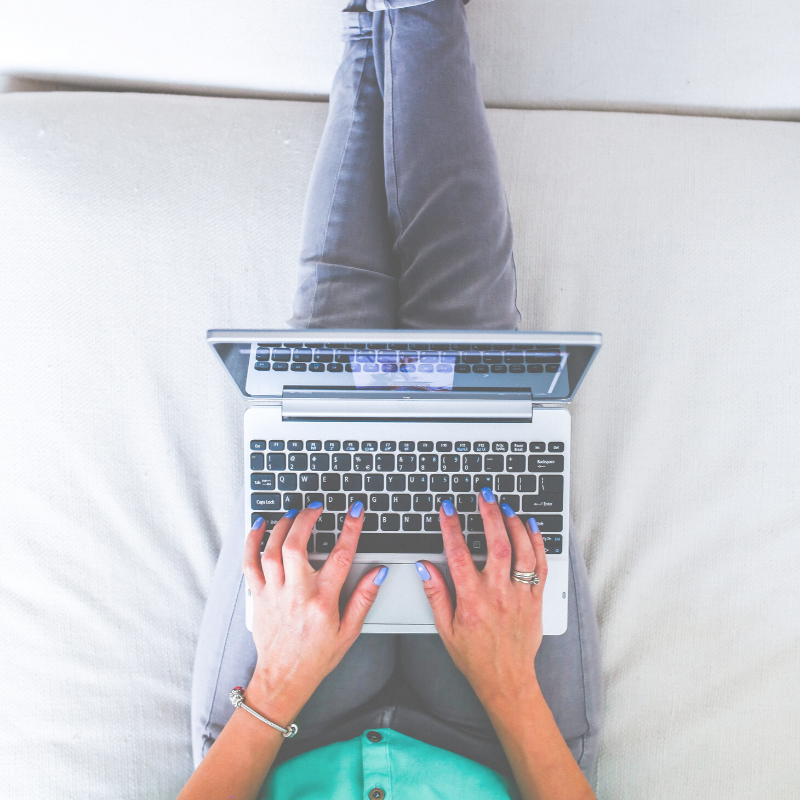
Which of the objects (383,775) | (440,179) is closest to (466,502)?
(383,775)

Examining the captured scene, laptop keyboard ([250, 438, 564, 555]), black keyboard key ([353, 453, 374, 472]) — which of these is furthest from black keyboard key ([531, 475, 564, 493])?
black keyboard key ([353, 453, 374, 472])

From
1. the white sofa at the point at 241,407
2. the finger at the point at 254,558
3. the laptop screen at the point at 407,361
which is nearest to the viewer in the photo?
the laptop screen at the point at 407,361

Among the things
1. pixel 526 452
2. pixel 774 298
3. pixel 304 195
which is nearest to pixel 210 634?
pixel 526 452

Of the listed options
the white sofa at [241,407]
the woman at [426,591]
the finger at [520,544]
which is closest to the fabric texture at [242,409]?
the white sofa at [241,407]

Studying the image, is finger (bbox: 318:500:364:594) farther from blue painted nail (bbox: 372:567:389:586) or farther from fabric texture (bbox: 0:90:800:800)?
fabric texture (bbox: 0:90:800:800)

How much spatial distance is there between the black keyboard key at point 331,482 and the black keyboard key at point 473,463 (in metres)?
0.16

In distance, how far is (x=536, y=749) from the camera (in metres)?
0.67

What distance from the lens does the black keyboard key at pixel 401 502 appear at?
0.71 metres

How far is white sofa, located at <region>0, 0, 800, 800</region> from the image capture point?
0.82m

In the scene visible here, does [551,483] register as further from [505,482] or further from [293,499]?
[293,499]

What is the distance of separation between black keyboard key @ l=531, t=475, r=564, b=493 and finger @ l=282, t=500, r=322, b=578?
282mm

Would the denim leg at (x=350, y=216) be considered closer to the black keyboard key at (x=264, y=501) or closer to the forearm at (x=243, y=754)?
the black keyboard key at (x=264, y=501)

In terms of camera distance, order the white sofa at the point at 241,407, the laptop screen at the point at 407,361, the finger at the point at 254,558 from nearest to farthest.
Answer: the laptop screen at the point at 407,361
the finger at the point at 254,558
the white sofa at the point at 241,407

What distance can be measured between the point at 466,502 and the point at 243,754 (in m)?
0.40
